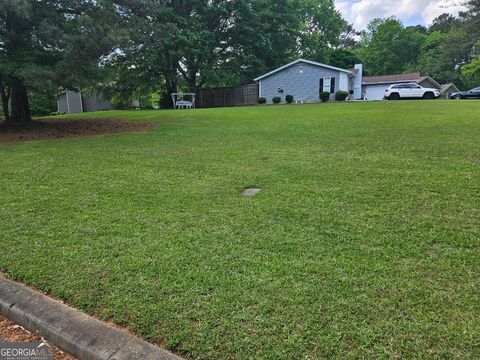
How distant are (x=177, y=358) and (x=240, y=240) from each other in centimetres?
115

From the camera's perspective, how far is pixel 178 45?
24219 mm

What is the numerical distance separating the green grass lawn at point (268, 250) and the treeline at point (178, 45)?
5.17m

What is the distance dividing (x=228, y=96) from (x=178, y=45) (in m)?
5.55

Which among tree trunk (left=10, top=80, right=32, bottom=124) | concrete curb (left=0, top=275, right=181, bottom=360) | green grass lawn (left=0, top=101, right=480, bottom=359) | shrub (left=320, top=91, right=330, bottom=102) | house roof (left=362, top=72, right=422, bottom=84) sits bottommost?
concrete curb (left=0, top=275, right=181, bottom=360)

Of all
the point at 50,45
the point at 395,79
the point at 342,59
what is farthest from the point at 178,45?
the point at 395,79

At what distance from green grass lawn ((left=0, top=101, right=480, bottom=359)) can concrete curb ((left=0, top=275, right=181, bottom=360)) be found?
77mm

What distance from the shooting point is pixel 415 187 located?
3.64m

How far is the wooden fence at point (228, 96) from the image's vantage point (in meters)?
27.2

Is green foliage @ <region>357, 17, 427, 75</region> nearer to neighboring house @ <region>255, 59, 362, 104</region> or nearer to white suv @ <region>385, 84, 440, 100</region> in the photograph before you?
neighboring house @ <region>255, 59, 362, 104</region>

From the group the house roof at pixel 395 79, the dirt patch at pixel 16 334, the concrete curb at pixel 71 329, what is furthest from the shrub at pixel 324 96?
the dirt patch at pixel 16 334

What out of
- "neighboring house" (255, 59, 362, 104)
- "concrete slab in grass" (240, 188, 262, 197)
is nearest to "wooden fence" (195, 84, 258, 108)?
"neighboring house" (255, 59, 362, 104)

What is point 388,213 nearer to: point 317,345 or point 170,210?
point 317,345

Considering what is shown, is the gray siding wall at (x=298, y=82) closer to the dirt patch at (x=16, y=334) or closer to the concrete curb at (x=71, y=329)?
the concrete curb at (x=71, y=329)

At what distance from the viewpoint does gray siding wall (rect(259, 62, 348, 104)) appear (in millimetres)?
25781
